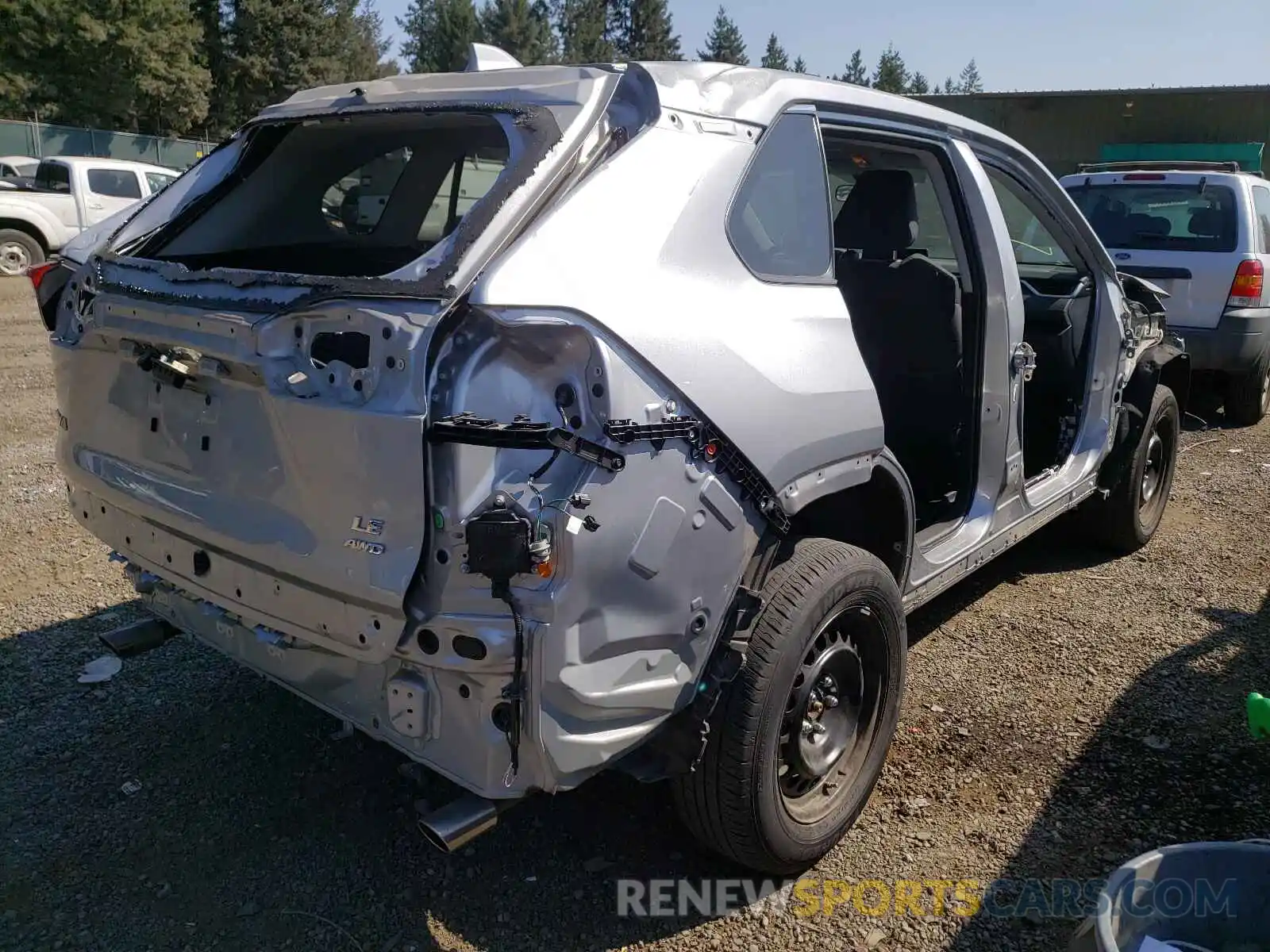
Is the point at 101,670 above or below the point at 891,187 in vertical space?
below

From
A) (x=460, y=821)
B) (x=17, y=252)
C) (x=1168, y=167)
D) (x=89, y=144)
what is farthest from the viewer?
(x=89, y=144)

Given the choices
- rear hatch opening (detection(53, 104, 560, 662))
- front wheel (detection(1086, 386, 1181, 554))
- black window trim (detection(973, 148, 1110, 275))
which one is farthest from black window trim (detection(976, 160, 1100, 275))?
rear hatch opening (detection(53, 104, 560, 662))

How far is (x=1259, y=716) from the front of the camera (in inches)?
119

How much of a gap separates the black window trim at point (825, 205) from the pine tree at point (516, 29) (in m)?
69.0

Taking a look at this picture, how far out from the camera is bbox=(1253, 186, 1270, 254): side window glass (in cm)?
752

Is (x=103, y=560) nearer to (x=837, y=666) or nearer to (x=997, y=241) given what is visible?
(x=837, y=666)

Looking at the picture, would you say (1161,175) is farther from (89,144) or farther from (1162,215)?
(89,144)

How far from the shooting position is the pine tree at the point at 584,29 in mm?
72625

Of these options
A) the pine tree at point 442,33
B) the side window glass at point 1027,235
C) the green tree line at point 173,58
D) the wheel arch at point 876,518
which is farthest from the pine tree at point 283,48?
the wheel arch at point 876,518

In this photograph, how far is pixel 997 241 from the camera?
350cm

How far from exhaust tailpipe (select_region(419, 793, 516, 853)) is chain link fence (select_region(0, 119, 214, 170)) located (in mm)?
27573

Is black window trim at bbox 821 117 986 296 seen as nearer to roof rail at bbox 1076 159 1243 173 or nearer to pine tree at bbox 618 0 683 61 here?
roof rail at bbox 1076 159 1243 173

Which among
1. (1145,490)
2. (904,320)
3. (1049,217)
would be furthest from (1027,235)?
(904,320)

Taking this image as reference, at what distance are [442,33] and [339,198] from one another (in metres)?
71.4
